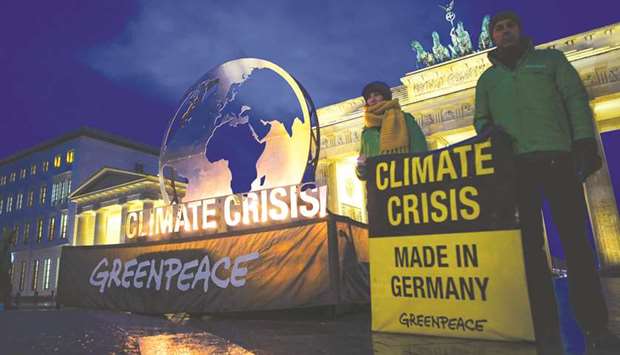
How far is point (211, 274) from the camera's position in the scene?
21.4 feet

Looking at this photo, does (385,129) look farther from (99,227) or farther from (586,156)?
(99,227)

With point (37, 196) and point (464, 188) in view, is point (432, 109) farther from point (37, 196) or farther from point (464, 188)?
point (37, 196)

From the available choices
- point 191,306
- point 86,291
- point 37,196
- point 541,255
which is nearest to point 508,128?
point 541,255

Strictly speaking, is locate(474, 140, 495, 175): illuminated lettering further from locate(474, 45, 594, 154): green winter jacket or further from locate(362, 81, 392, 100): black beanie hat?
locate(362, 81, 392, 100): black beanie hat

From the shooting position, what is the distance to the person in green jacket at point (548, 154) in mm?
2688

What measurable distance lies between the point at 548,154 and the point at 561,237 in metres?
0.64

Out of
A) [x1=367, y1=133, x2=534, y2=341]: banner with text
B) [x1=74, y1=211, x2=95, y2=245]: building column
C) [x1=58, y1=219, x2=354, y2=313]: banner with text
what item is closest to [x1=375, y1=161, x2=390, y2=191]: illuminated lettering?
[x1=367, y1=133, x2=534, y2=341]: banner with text

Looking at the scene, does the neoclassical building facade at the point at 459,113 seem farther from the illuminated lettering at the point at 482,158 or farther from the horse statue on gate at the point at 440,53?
the illuminated lettering at the point at 482,158

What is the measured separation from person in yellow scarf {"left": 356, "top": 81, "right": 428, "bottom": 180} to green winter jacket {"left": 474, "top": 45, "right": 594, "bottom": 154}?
4.34 feet

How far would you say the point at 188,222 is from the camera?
8.30m

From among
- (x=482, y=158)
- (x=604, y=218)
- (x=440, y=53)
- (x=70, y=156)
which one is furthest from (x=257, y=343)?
(x=70, y=156)

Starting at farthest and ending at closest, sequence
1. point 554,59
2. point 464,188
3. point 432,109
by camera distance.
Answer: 1. point 432,109
2. point 464,188
3. point 554,59

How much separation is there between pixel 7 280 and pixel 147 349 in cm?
1817

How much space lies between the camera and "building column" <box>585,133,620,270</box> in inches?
681
